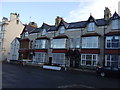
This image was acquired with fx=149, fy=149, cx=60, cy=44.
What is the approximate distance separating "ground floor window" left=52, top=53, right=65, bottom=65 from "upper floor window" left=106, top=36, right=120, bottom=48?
404 inches

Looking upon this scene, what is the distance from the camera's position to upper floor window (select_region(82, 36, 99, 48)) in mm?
28922

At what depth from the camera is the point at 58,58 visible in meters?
34.1

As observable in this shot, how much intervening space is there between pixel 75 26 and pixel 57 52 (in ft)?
23.5

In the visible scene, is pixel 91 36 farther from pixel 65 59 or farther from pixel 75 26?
pixel 65 59

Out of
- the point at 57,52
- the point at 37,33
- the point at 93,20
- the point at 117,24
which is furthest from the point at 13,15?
the point at 117,24

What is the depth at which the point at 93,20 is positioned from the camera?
30094 millimetres

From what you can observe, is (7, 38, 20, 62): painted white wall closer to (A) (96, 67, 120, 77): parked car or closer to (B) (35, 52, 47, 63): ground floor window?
(B) (35, 52, 47, 63): ground floor window

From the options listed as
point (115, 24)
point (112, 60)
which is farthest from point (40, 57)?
point (115, 24)

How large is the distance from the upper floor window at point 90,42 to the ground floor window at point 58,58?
18.6 ft

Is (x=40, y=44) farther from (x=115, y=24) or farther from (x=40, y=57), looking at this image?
(x=115, y=24)

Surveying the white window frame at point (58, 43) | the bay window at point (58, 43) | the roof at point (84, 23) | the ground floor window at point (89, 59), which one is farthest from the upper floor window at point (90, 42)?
the bay window at point (58, 43)

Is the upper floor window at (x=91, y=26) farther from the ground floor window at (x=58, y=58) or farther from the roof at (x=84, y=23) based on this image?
the ground floor window at (x=58, y=58)

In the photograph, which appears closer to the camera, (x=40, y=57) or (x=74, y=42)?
(x=74, y=42)

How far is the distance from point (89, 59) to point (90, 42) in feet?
11.0
